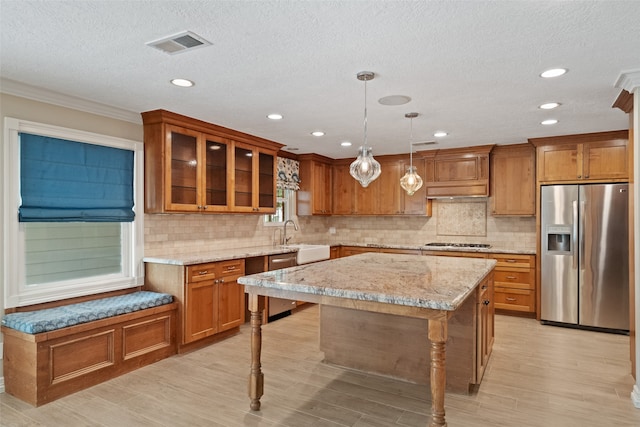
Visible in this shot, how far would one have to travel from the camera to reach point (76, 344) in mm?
2980

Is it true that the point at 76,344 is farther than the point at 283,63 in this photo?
Yes

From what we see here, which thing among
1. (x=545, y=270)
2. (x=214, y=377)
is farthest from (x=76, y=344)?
(x=545, y=270)

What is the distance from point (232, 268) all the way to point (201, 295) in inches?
19.3

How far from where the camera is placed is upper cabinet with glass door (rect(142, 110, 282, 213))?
389cm

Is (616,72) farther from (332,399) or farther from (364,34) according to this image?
(332,399)

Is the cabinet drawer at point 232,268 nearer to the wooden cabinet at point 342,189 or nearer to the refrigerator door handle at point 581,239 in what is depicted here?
the wooden cabinet at point 342,189

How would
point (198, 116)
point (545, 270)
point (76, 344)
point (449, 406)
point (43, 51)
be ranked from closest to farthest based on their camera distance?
1. point (43, 51)
2. point (449, 406)
3. point (76, 344)
4. point (198, 116)
5. point (545, 270)

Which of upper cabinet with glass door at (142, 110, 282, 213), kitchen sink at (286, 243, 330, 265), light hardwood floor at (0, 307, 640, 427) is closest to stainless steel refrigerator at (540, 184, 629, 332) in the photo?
light hardwood floor at (0, 307, 640, 427)

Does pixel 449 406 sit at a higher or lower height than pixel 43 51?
lower

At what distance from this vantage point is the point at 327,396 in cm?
291

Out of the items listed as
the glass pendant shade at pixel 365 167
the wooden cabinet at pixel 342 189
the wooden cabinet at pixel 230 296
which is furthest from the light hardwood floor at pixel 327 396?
the wooden cabinet at pixel 342 189

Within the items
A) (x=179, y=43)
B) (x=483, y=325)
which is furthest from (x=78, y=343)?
(x=483, y=325)

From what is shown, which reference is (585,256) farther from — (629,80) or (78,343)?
(78,343)

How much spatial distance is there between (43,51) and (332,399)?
9.90 ft
